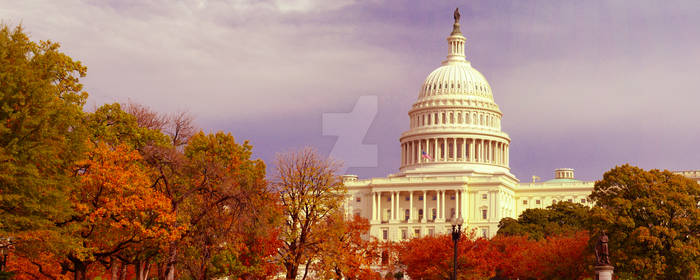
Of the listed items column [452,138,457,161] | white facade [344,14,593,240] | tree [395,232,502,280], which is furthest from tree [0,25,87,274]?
column [452,138,457,161]

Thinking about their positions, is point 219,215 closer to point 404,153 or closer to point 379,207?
point 379,207

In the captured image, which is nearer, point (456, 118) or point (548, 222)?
point (548, 222)

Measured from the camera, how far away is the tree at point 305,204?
6203 cm

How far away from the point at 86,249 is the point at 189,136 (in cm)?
2215

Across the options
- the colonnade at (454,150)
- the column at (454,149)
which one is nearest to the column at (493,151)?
the colonnade at (454,150)

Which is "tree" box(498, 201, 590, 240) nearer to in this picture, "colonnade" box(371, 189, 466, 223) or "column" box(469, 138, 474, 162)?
"colonnade" box(371, 189, 466, 223)

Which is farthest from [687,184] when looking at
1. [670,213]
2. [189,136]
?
[189,136]

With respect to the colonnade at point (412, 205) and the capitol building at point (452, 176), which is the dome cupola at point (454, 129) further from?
the colonnade at point (412, 205)

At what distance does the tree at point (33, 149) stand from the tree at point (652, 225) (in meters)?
42.2

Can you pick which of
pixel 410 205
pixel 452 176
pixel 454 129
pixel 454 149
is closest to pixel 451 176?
pixel 452 176

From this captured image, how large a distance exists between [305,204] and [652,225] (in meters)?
28.3

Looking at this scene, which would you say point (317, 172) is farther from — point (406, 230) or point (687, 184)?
point (406, 230)

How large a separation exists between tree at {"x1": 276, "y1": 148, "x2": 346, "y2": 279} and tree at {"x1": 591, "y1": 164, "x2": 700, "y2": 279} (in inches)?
882

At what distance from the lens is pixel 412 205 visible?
172250 millimetres
